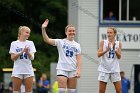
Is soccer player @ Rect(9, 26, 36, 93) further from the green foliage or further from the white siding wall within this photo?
the green foliage

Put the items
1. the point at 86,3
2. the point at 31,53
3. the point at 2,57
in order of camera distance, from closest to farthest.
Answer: the point at 31,53 < the point at 86,3 < the point at 2,57

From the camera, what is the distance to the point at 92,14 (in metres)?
33.4

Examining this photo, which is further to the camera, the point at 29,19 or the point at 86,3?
the point at 29,19

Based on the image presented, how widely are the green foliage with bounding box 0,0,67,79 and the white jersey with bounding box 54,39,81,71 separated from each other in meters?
30.3

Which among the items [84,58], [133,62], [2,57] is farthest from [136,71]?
[2,57]

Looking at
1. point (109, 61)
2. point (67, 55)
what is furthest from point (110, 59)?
point (67, 55)

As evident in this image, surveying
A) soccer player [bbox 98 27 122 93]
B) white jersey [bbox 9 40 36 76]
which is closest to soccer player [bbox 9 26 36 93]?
white jersey [bbox 9 40 36 76]

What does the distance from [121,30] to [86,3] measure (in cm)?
210

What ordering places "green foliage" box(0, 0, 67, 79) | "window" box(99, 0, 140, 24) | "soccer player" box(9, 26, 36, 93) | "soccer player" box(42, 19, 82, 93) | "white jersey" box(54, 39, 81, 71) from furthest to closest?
"green foliage" box(0, 0, 67, 79)
"window" box(99, 0, 140, 24)
"soccer player" box(9, 26, 36, 93)
"white jersey" box(54, 39, 81, 71)
"soccer player" box(42, 19, 82, 93)

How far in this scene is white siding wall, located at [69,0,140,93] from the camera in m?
33.2

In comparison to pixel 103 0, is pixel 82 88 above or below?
below

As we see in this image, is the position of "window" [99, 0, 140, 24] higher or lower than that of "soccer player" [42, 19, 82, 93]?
higher

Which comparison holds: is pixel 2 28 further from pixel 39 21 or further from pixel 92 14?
pixel 92 14

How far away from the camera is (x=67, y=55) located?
16.9 metres
